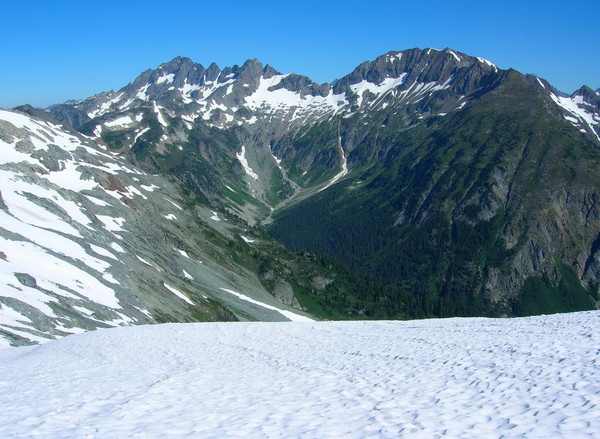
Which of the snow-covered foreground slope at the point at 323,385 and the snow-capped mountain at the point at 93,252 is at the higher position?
the snow-capped mountain at the point at 93,252

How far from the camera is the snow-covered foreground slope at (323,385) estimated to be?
13.3m

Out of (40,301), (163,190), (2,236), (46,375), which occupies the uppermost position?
(163,190)

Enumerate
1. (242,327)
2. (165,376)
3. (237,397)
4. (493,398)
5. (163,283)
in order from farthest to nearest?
(163,283), (242,327), (165,376), (237,397), (493,398)

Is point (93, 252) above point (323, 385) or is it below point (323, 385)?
above

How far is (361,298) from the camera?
169500 millimetres

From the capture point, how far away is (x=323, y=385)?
18.4 meters

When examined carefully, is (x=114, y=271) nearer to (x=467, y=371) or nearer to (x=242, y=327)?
(x=242, y=327)

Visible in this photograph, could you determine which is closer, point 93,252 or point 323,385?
point 323,385

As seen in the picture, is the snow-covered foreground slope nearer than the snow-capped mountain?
Yes

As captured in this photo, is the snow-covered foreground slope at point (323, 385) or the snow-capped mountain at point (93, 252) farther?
the snow-capped mountain at point (93, 252)

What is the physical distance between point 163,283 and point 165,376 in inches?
2606

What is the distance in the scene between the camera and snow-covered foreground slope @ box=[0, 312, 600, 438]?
13.3 metres

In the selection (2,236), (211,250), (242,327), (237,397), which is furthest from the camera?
(211,250)

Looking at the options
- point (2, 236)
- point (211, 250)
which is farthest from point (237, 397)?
point (211, 250)
